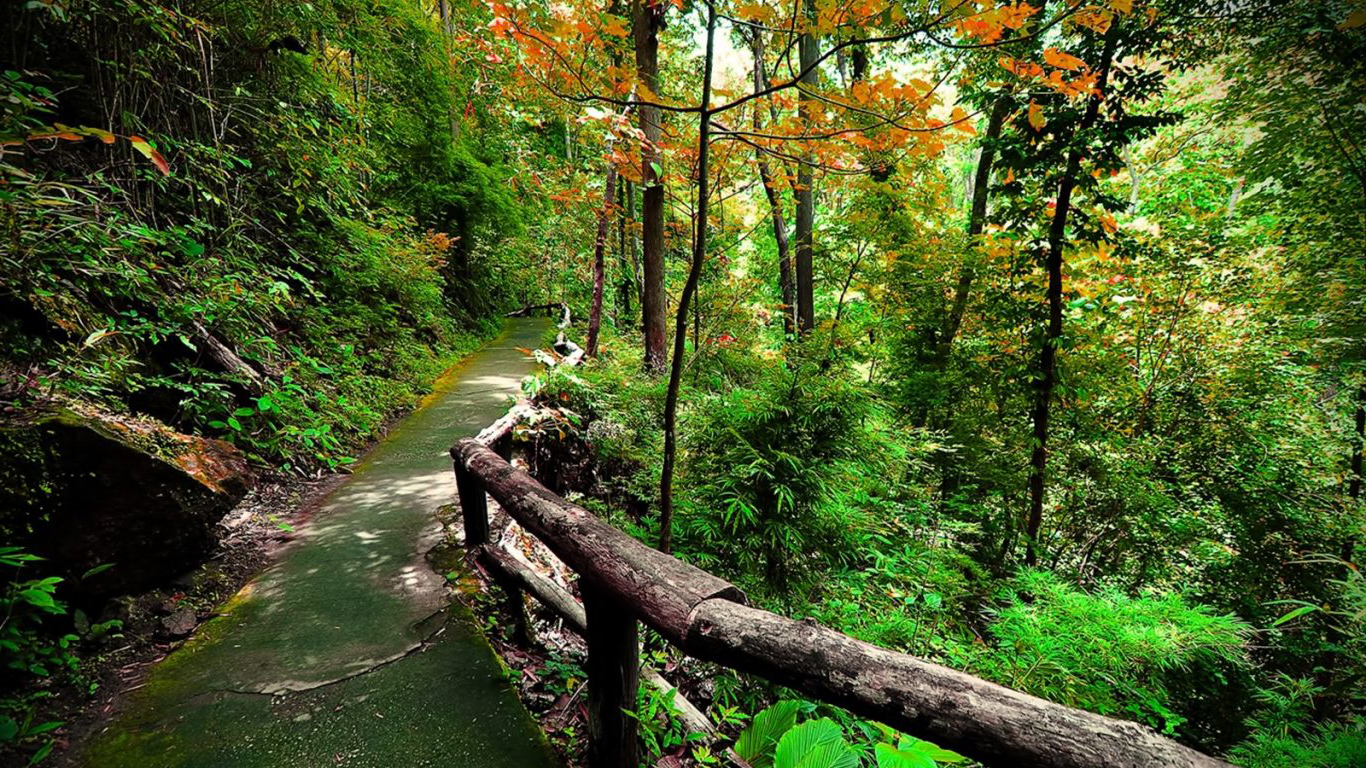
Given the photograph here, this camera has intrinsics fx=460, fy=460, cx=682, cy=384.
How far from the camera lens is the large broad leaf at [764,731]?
1.11 meters

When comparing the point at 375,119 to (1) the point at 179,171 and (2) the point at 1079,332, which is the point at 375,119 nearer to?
(1) the point at 179,171

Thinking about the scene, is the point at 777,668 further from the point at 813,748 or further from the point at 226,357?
the point at 226,357

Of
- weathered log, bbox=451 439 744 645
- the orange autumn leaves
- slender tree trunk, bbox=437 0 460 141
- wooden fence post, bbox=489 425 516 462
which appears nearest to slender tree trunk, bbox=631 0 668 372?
wooden fence post, bbox=489 425 516 462

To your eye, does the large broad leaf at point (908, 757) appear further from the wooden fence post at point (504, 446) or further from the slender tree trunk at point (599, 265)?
the slender tree trunk at point (599, 265)

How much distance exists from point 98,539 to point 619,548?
321 cm

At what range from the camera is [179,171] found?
471cm

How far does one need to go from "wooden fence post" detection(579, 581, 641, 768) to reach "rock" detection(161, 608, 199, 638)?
275cm

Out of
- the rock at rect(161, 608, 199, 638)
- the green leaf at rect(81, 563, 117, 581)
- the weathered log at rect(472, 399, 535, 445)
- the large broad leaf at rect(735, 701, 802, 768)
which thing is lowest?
the rock at rect(161, 608, 199, 638)

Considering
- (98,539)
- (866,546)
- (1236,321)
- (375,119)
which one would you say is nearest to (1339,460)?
(1236,321)

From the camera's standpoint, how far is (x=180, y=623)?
2836 mm

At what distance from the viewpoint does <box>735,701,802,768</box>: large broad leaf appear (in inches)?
43.7

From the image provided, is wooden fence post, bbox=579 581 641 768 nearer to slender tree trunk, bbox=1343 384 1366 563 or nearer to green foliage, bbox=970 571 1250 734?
green foliage, bbox=970 571 1250 734

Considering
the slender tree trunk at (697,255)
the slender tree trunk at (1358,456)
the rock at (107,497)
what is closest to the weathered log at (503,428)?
the rock at (107,497)

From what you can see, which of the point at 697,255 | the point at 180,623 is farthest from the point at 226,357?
the point at 697,255
